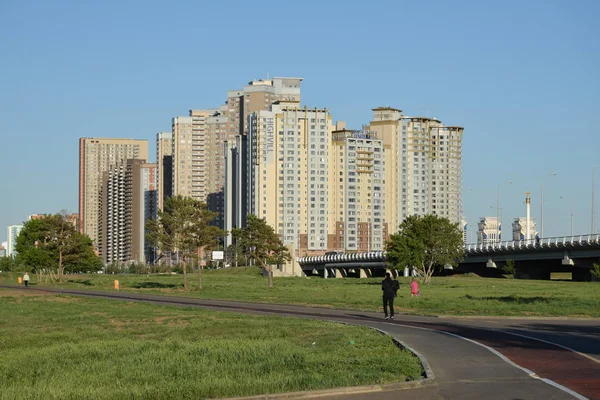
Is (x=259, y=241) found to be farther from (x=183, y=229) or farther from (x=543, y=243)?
(x=543, y=243)

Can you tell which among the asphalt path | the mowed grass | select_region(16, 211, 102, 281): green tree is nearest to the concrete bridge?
select_region(16, 211, 102, 281): green tree

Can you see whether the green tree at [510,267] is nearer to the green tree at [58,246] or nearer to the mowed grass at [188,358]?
the green tree at [58,246]

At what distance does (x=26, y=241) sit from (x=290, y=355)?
98.5 metres

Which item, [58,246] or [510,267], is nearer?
[58,246]

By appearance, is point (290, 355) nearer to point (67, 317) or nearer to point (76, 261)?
point (67, 317)

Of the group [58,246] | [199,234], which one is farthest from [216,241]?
[58,246]

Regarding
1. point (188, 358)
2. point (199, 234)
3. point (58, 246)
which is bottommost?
point (188, 358)

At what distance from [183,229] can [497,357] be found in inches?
2121

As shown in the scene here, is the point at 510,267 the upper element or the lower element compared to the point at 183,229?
lower

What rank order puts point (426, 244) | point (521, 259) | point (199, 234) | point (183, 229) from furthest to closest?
point (521, 259), point (426, 244), point (183, 229), point (199, 234)

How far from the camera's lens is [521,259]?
398 ft

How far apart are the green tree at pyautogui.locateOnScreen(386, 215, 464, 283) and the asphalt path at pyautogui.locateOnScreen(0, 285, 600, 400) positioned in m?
57.8

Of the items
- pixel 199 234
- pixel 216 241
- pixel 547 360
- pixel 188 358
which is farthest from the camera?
pixel 216 241

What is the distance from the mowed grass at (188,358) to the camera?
1555 cm
